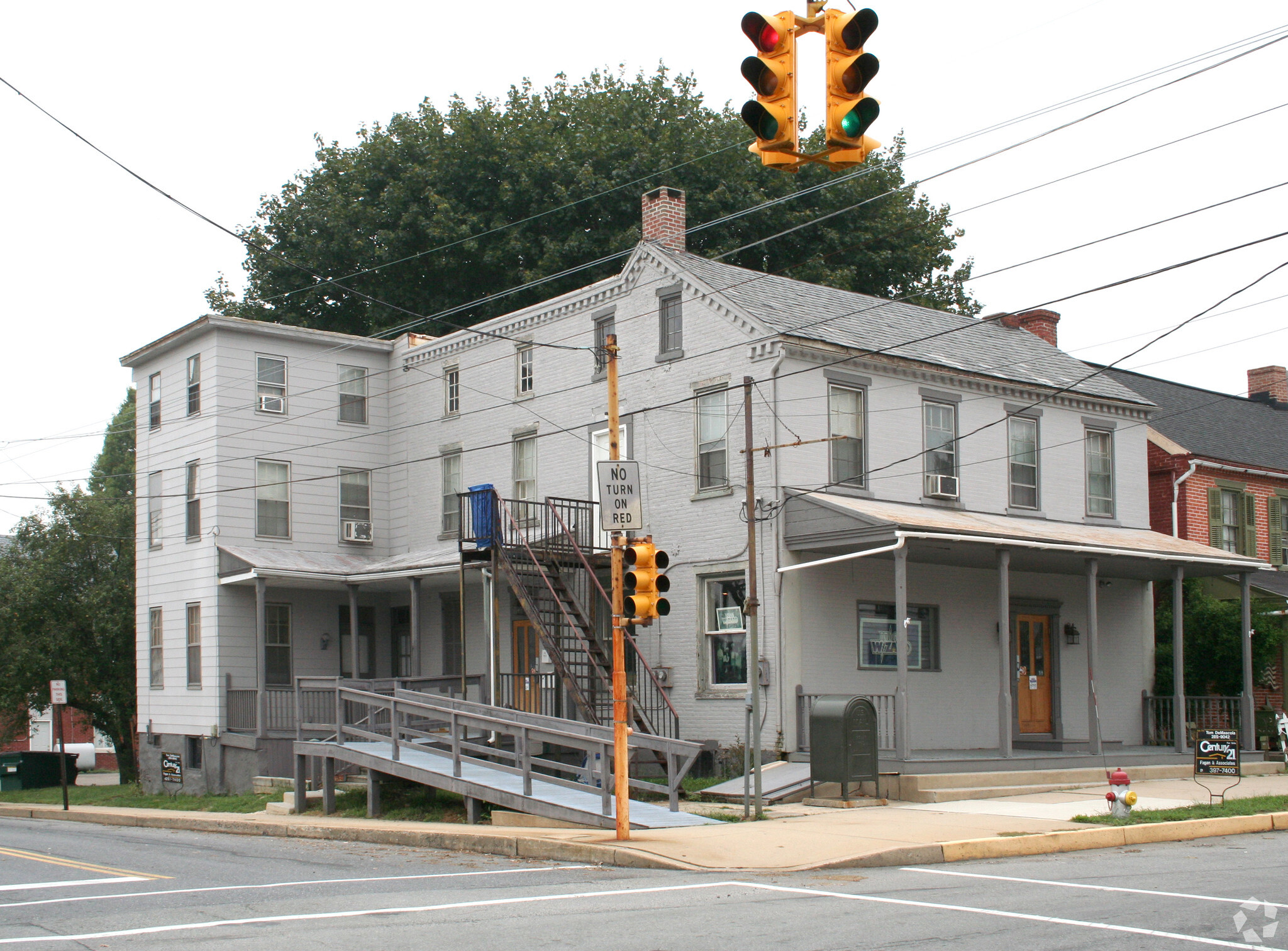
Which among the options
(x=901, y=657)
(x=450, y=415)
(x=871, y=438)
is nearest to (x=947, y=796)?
(x=901, y=657)

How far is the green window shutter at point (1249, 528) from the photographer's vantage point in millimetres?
30250

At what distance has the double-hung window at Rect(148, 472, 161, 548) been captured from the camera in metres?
30.4

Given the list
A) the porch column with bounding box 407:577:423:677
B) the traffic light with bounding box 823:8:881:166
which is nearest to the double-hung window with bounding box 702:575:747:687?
the porch column with bounding box 407:577:423:677

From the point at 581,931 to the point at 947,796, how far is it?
10.9 m

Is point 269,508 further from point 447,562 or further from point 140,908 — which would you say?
point 140,908

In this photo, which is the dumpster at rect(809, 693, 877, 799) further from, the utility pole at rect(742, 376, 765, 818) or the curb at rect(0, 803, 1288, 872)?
the curb at rect(0, 803, 1288, 872)

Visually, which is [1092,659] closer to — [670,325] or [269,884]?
[670,325]

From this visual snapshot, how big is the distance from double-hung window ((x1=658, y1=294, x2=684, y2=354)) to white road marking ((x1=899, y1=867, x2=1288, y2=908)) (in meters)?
12.8

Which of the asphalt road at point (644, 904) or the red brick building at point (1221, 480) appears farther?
the red brick building at point (1221, 480)

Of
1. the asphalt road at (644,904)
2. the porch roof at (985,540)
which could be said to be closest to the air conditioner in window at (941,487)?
the porch roof at (985,540)

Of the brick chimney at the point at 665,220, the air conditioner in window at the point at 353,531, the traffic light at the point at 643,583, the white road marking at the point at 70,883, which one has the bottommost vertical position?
the white road marking at the point at 70,883

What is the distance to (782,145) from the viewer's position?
26.9ft

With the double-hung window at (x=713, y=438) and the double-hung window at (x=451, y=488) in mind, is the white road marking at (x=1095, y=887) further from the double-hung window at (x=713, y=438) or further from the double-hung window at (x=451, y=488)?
the double-hung window at (x=451, y=488)

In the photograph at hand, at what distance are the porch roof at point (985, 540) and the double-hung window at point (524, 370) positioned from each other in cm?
761
